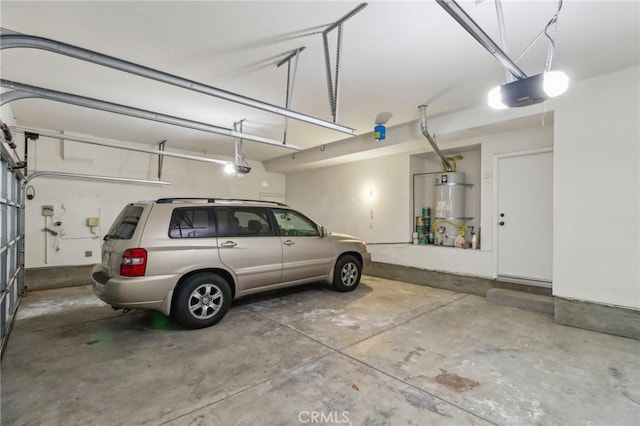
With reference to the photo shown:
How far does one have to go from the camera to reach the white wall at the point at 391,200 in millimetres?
4826

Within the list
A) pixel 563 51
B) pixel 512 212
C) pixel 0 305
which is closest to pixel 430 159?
pixel 512 212

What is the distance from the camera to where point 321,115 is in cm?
455

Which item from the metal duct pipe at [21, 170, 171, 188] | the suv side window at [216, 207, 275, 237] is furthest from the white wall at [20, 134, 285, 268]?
the suv side window at [216, 207, 275, 237]

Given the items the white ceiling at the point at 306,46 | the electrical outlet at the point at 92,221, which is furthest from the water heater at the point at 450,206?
the electrical outlet at the point at 92,221

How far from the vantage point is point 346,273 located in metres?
5.01

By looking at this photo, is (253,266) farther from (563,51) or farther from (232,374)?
(563,51)

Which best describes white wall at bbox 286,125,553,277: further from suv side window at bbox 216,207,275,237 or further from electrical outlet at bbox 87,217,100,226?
electrical outlet at bbox 87,217,100,226

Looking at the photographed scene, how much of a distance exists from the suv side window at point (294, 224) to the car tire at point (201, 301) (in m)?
1.19

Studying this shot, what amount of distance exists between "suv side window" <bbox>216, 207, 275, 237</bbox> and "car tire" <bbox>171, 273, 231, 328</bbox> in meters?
0.60

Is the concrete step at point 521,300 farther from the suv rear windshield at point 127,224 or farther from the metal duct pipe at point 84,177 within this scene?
the metal duct pipe at point 84,177

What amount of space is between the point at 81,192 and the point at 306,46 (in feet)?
18.1

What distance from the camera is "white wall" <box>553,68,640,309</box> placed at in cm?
313

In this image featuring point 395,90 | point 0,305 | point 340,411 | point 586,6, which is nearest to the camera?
point 340,411

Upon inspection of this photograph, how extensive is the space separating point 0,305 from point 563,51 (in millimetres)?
5927
